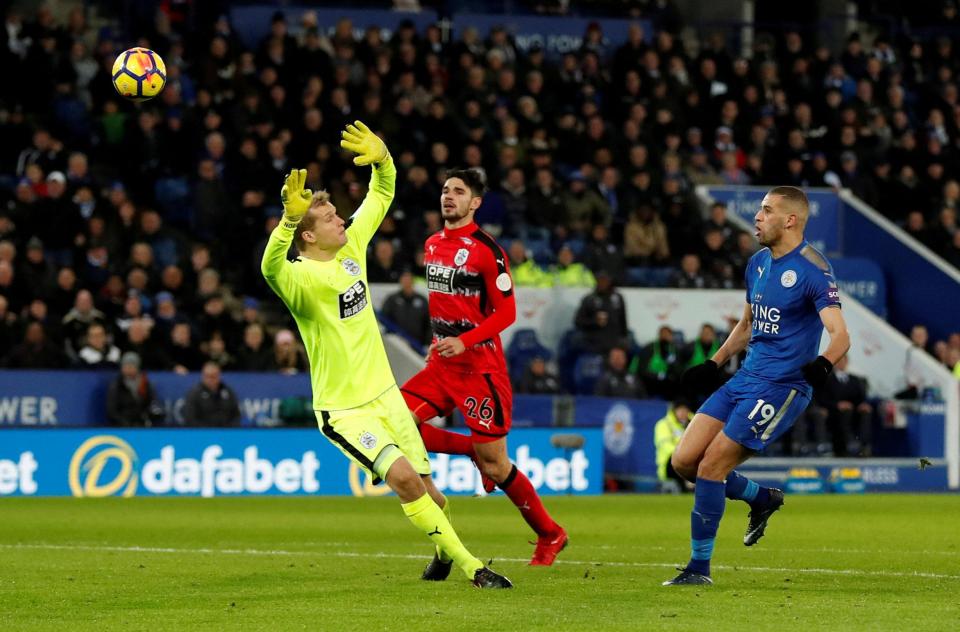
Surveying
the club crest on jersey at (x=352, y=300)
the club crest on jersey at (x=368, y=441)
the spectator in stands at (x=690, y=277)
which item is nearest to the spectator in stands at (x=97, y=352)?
the spectator in stands at (x=690, y=277)

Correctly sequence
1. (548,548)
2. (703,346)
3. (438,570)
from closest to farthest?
1. (438,570)
2. (548,548)
3. (703,346)

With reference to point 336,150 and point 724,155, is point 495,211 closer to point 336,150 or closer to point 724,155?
point 336,150

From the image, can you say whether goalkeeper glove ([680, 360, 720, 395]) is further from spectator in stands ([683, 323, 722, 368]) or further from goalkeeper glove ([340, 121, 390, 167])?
spectator in stands ([683, 323, 722, 368])

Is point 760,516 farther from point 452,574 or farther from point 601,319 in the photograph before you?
point 601,319

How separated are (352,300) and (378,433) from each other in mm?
840

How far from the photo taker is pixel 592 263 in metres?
25.9

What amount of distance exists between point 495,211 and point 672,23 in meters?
8.20

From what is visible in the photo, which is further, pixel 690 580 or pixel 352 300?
pixel 352 300

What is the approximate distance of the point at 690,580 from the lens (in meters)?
10.1

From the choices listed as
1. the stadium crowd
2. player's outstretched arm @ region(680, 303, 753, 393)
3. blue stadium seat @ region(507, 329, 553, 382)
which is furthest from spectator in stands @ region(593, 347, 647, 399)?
player's outstretched arm @ region(680, 303, 753, 393)

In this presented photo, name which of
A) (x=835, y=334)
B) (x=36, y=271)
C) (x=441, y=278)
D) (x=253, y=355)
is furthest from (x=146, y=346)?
(x=835, y=334)

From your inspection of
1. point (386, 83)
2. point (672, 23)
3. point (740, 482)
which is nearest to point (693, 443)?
point (740, 482)

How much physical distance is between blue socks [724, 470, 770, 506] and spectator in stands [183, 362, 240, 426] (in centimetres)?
1123

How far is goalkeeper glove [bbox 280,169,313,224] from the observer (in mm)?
9727
